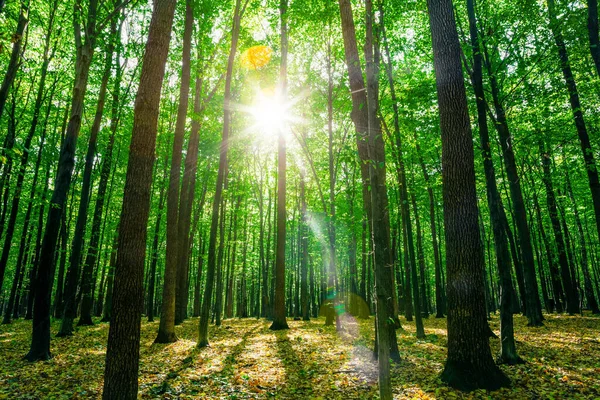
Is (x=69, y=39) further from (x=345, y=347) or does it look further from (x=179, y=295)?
(x=345, y=347)

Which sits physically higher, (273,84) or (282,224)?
(273,84)

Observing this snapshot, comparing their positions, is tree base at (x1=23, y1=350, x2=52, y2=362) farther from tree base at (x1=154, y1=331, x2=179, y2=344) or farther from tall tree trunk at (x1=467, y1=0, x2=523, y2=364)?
tall tree trunk at (x1=467, y1=0, x2=523, y2=364)

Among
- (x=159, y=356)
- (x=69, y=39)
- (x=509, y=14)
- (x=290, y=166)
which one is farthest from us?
(x=290, y=166)

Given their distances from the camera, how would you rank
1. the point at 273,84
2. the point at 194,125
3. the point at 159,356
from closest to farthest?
1. the point at 159,356
2. the point at 194,125
3. the point at 273,84

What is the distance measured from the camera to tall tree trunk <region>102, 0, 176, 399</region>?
4.46m

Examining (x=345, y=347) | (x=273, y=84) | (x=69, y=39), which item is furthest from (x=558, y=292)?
(x=69, y=39)

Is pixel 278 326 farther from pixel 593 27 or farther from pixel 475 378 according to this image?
pixel 593 27

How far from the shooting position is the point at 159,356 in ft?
28.7

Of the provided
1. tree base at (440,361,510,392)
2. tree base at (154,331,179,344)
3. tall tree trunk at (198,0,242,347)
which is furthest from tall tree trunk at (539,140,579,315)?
tree base at (154,331,179,344)

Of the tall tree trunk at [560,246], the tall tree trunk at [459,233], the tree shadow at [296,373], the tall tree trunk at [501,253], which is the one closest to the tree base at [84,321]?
the tree shadow at [296,373]

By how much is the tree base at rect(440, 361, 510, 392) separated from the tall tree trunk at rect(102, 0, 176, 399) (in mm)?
5322

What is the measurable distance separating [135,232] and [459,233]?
18.6 ft

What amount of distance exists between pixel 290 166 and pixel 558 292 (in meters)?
20.9

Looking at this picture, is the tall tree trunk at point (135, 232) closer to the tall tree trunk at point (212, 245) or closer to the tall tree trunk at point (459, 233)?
the tall tree trunk at point (212, 245)
